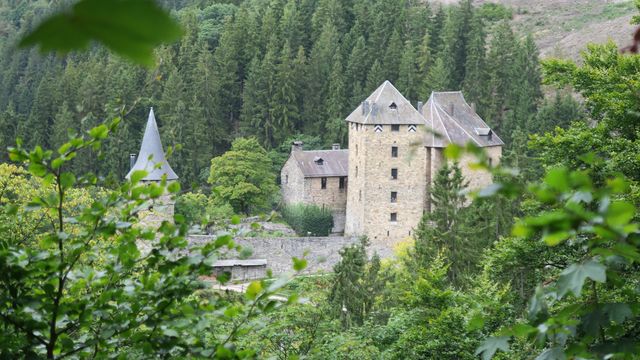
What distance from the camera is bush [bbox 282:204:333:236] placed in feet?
113

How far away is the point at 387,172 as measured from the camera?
1297 inches

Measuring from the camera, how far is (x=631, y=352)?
2.44m

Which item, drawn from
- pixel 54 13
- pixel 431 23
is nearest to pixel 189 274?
pixel 54 13

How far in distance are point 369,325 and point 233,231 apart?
9660 mm

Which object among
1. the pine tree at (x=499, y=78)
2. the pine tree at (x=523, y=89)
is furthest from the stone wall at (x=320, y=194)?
the pine tree at (x=499, y=78)

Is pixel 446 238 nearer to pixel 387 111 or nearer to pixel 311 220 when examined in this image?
pixel 387 111

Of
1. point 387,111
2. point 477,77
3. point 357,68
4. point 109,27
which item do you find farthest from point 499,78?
point 109,27

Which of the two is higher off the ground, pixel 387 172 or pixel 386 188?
pixel 387 172

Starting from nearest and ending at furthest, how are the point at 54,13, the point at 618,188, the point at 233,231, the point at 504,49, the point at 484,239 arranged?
the point at 54,13
the point at 618,188
the point at 233,231
the point at 484,239
the point at 504,49

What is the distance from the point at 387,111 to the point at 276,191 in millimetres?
6554

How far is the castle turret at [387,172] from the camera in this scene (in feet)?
107

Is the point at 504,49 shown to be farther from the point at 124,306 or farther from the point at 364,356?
the point at 124,306

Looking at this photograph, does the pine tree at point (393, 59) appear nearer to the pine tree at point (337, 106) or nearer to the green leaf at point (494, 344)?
the pine tree at point (337, 106)

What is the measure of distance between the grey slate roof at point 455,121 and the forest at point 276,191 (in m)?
1.13
